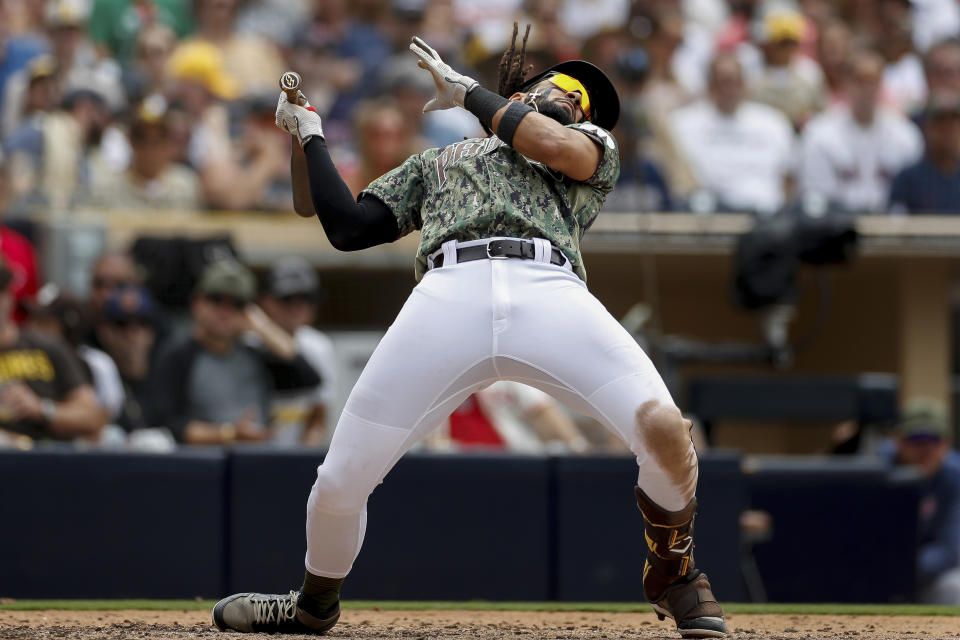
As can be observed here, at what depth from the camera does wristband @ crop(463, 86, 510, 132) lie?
3.93 metres

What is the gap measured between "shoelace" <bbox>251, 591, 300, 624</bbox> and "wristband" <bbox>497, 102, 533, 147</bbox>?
147 centimetres

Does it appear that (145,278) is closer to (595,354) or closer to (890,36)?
(595,354)

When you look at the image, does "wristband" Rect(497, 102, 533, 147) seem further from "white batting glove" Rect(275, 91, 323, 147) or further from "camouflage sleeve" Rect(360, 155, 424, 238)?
"white batting glove" Rect(275, 91, 323, 147)

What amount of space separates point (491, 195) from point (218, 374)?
139 inches

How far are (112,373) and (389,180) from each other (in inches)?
138

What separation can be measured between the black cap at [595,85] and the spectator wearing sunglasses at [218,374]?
323cm

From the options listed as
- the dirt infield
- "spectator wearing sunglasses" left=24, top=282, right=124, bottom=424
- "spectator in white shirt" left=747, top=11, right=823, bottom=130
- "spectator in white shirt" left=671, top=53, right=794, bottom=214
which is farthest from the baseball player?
"spectator in white shirt" left=747, top=11, right=823, bottom=130

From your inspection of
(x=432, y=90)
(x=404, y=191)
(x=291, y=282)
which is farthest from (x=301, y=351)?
(x=404, y=191)

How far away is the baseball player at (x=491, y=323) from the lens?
385cm

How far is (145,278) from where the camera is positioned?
7.95 meters

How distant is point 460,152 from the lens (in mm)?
4117

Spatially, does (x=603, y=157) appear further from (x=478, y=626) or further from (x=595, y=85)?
(x=478, y=626)

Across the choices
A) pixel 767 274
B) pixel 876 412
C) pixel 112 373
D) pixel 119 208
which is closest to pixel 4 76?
pixel 119 208

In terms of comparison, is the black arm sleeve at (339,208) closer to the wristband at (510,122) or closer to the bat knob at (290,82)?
the bat knob at (290,82)
